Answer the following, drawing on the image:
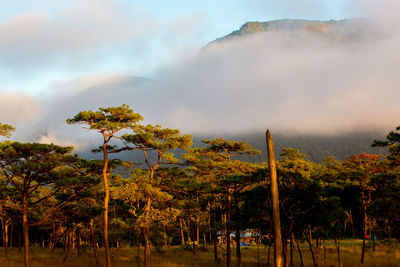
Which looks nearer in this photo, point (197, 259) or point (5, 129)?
point (5, 129)

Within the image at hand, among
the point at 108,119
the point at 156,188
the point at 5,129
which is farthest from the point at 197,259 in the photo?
the point at 5,129

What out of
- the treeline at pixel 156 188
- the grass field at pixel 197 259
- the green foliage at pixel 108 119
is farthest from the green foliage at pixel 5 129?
the grass field at pixel 197 259

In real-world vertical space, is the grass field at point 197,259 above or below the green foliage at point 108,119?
below

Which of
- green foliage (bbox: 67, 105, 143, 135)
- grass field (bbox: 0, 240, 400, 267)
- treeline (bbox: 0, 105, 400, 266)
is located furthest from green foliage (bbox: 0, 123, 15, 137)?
grass field (bbox: 0, 240, 400, 267)

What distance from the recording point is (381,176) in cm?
2355

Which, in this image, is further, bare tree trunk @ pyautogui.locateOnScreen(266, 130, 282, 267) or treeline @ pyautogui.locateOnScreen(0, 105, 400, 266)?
treeline @ pyautogui.locateOnScreen(0, 105, 400, 266)

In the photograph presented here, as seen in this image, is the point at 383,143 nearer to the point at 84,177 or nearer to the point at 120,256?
the point at 84,177

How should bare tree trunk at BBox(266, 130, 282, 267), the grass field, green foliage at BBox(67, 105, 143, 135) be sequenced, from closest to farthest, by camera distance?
bare tree trunk at BBox(266, 130, 282, 267) → green foliage at BBox(67, 105, 143, 135) → the grass field

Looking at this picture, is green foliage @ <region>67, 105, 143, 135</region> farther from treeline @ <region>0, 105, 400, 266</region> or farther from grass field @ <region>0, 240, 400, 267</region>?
grass field @ <region>0, 240, 400, 267</region>

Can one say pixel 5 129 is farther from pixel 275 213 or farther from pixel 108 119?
pixel 275 213

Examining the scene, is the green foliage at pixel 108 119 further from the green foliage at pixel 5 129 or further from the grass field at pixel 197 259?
the grass field at pixel 197 259

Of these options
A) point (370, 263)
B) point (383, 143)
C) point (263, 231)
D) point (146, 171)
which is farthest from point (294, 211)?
point (146, 171)

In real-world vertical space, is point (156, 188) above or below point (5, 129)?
below

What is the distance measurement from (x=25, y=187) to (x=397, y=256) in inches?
1359
